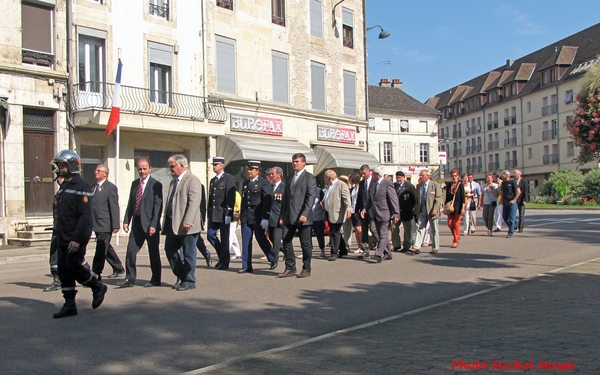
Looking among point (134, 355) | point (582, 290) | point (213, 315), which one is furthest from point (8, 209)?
point (582, 290)

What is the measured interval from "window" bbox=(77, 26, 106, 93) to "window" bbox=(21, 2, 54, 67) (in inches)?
39.7

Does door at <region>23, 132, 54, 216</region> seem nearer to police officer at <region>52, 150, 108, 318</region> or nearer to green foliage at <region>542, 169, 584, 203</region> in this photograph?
police officer at <region>52, 150, 108, 318</region>

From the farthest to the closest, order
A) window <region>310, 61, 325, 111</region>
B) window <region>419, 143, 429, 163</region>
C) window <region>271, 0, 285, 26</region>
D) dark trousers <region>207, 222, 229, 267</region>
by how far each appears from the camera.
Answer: window <region>419, 143, 429, 163</region>
window <region>310, 61, 325, 111</region>
window <region>271, 0, 285, 26</region>
dark trousers <region>207, 222, 229, 267</region>

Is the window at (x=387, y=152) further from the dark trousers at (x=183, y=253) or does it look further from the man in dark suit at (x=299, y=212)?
the dark trousers at (x=183, y=253)

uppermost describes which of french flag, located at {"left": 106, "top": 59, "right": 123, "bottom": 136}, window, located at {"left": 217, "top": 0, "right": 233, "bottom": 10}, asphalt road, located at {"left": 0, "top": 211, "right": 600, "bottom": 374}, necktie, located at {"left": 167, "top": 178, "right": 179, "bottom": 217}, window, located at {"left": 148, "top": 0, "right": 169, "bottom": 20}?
window, located at {"left": 217, "top": 0, "right": 233, "bottom": 10}

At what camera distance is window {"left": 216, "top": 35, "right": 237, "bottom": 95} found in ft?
82.3

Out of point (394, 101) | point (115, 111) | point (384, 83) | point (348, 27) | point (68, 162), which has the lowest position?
point (68, 162)

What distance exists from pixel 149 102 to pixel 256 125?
5.30 metres

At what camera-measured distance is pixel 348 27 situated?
106 ft

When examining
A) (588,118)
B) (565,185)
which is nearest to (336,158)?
(588,118)

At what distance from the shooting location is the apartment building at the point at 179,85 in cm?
1902

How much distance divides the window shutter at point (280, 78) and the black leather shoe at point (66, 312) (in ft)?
69.9

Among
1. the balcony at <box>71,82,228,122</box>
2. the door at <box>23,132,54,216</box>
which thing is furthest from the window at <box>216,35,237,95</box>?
the door at <box>23,132,54,216</box>

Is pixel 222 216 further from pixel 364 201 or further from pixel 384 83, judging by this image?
pixel 384 83
